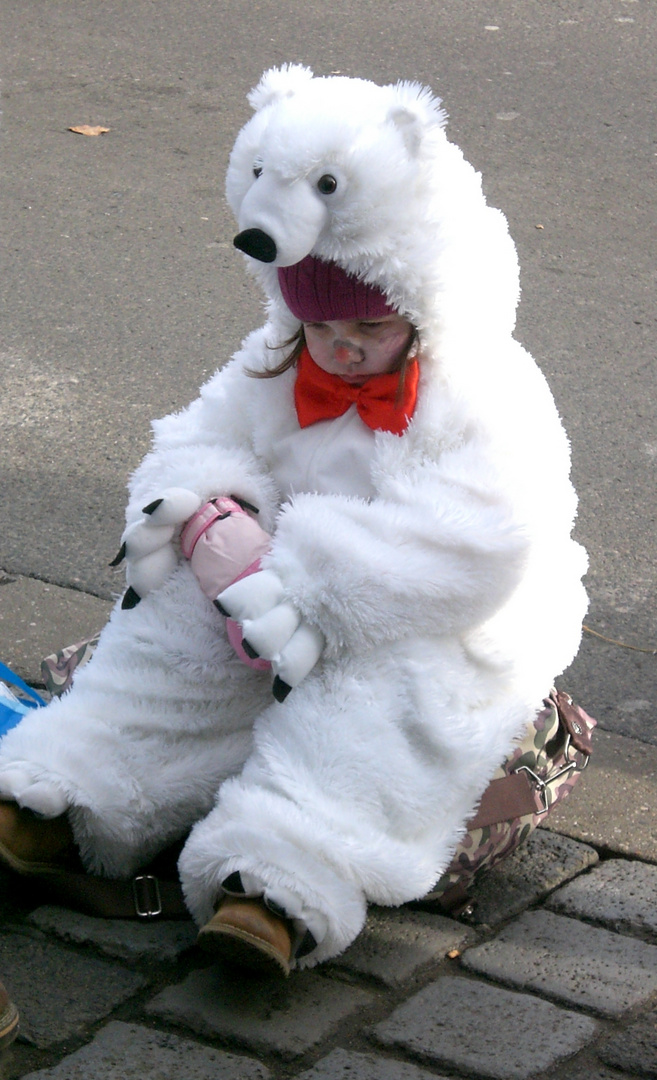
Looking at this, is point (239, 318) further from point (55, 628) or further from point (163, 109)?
point (163, 109)

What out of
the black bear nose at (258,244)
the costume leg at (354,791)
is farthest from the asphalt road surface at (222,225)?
the black bear nose at (258,244)

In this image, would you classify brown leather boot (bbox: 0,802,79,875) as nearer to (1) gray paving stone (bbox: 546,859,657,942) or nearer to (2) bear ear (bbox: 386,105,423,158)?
(1) gray paving stone (bbox: 546,859,657,942)

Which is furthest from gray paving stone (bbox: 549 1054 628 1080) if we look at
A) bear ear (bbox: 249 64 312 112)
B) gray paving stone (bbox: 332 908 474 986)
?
bear ear (bbox: 249 64 312 112)

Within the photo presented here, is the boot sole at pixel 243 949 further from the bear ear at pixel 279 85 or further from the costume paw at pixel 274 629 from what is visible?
the bear ear at pixel 279 85

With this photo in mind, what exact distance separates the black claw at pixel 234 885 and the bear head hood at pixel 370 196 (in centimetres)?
95

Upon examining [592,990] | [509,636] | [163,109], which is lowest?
[163,109]

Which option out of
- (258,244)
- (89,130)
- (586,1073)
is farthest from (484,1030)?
(89,130)

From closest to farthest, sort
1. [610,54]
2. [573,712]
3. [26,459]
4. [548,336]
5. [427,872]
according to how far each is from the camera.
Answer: [427,872]
[573,712]
[26,459]
[548,336]
[610,54]

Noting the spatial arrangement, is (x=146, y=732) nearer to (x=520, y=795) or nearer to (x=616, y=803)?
(x=520, y=795)

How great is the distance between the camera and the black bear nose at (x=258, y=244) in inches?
83.5

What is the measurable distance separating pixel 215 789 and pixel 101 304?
3.02 meters

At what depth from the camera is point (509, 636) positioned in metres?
2.30

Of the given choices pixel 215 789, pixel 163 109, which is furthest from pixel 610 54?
pixel 215 789

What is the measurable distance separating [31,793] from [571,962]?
0.94m
